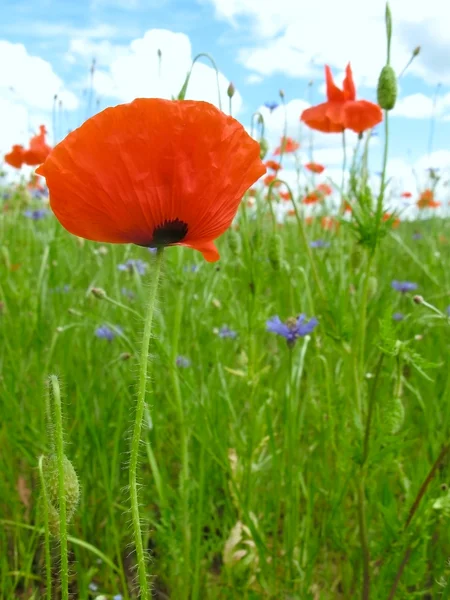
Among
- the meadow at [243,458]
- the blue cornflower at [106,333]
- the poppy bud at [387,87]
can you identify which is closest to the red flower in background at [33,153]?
the meadow at [243,458]

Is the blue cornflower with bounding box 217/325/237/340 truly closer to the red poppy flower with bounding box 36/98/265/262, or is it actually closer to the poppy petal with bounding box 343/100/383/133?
the poppy petal with bounding box 343/100/383/133

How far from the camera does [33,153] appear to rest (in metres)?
3.02

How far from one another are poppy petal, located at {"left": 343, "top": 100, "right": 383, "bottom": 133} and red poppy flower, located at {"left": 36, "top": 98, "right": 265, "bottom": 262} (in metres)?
1.20

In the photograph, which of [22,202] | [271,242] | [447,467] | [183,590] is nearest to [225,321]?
[271,242]

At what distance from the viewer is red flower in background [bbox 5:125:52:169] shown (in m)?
2.89

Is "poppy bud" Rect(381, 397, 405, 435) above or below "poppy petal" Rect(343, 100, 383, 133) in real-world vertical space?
below

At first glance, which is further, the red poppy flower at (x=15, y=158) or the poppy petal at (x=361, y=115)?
the red poppy flower at (x=15, y=158)

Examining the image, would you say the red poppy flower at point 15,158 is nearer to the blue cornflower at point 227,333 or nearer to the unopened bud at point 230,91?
the blue cornflower at point 227,333

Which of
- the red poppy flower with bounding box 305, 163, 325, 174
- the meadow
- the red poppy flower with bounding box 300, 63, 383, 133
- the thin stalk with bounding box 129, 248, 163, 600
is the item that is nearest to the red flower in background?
the meadow

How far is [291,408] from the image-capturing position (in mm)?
1501

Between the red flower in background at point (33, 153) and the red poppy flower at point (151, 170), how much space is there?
1.83 metres

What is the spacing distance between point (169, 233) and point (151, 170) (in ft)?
0.35

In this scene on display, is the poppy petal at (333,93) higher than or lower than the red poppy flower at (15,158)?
lower

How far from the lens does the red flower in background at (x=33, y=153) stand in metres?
2.89
